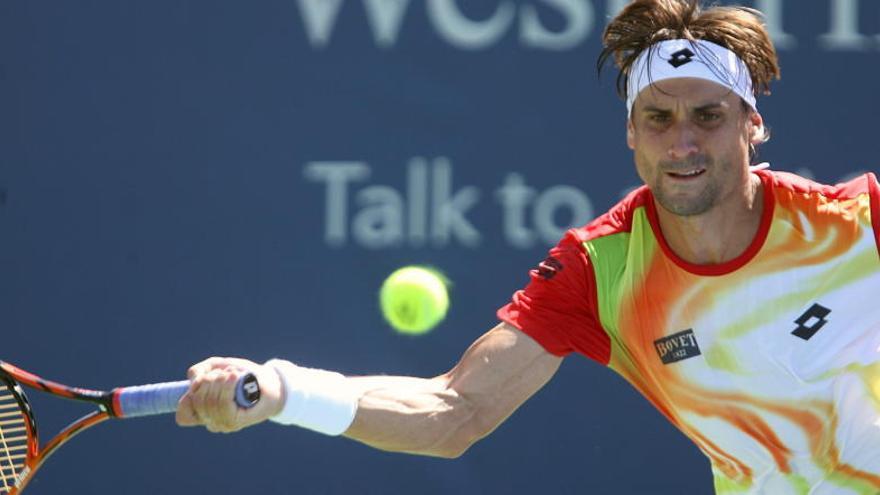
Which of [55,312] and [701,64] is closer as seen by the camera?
[701,64]

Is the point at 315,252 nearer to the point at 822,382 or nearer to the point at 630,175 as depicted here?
the point at 630,175

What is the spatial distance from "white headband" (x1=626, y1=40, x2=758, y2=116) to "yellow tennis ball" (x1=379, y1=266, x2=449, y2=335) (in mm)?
1502

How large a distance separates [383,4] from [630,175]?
0.87 m

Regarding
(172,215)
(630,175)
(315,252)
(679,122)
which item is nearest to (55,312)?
(172,215)

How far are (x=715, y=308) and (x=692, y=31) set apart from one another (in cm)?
56

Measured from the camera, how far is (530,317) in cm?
342

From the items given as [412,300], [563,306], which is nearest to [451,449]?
[563,306]

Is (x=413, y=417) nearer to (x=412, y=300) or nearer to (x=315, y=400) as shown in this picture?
(x=315, y=400)

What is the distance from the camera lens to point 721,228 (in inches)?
134

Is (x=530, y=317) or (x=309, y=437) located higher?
(x=530, y=317)

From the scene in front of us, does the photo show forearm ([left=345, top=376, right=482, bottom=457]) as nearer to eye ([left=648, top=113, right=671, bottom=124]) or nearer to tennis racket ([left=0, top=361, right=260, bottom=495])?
tennis racket ([left=0, top=361, right=260, bottom=495])

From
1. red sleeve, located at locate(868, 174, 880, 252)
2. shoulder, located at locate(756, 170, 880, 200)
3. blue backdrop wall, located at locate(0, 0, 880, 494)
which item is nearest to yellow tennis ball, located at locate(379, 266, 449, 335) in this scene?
blue backdrop wall, located at locate(0, 0, 880, 494)

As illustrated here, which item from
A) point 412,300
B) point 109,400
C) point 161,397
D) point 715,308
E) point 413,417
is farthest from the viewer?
point 412,300

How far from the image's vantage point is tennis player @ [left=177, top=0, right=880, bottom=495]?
11.0 ft
